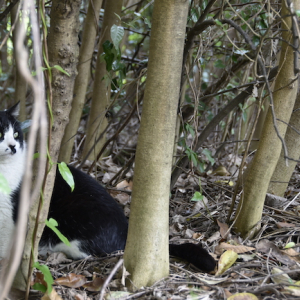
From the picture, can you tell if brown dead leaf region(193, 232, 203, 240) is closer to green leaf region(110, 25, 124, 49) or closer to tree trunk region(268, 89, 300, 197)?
tree trunk region(268, 89, 300, 197)

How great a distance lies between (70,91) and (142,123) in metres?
0.36

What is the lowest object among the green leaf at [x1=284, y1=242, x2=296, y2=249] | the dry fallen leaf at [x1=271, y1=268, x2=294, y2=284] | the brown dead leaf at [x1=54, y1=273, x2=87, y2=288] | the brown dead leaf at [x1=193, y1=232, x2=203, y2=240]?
the brown dead leaf at [x1=54, y1=273, x2=87, y2=288]

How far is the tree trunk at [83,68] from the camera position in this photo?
3.19m

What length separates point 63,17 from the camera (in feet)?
4.77

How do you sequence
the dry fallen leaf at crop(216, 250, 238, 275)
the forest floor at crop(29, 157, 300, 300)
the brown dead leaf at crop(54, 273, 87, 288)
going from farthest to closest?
the dry fallen leaf at crop(216, 250, 238, 275)
the brown dead leaf at crop(54, 273, 87, 288)
the forest floor at crop(29, 157, 300, 300)

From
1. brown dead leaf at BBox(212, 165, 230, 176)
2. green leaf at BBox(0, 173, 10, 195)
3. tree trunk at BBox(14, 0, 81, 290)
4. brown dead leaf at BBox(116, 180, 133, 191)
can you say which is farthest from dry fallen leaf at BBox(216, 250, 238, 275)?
brown dead leaf at BBox(212, 165, 230, 176)

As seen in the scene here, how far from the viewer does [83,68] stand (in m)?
3.29

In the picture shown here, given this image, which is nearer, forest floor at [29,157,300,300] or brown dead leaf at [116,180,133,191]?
forest floor at [29,157,300,300]

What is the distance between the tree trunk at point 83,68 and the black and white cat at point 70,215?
2.87 feet

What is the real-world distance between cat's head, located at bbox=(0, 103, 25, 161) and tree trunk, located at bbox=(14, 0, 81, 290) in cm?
83

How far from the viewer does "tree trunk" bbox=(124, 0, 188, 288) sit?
4.92 feet

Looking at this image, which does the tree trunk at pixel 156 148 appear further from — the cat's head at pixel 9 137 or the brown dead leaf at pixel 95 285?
the cat's head at pixel 9 137

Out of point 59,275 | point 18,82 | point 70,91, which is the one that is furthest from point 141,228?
point 18,82

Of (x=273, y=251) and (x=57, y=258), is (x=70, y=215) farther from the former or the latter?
(x=273, y=251)
